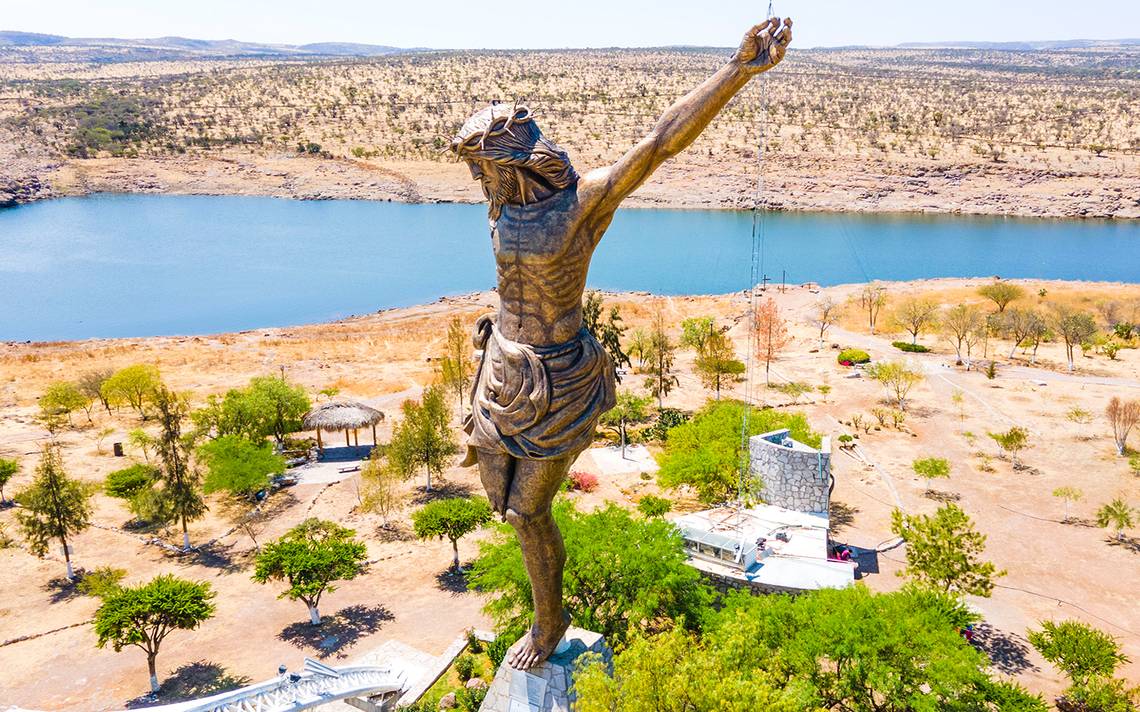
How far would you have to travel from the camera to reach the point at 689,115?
8383 mm

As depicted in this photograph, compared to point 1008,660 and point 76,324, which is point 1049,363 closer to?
point 1008,660

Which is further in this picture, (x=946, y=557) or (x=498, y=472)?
(x=946, y=557)

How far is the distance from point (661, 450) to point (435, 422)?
29.7ft

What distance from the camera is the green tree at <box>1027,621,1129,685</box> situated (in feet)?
54.7

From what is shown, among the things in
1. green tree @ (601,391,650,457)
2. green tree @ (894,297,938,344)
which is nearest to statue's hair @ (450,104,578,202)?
green tree @ (601,391,650,457)

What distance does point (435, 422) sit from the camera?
3008cm

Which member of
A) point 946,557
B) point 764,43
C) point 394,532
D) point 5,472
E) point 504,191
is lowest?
point 394,532

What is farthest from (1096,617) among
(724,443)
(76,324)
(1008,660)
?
(76,324)

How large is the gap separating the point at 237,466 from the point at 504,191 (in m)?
22.2

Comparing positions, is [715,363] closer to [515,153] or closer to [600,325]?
[600,325]

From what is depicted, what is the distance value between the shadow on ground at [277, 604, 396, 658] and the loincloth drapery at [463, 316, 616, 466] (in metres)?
12.6

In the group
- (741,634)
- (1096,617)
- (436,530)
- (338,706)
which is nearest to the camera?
(741,634)

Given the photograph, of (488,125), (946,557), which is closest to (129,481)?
(488,125)

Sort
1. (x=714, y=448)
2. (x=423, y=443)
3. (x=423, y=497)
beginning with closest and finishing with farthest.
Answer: (x=714, y=448) → (x=423, y=443) → (x=423, y=497)
